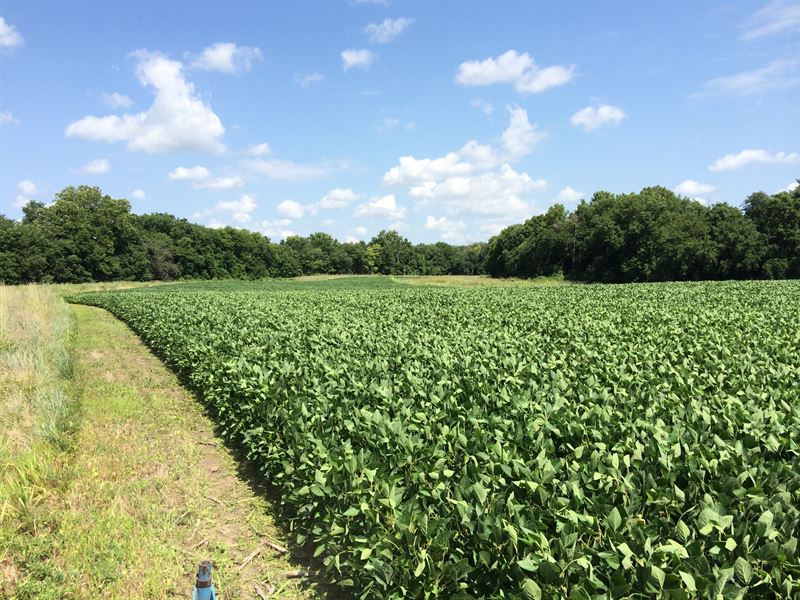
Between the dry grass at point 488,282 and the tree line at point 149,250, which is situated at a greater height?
the tree line at point 149,250

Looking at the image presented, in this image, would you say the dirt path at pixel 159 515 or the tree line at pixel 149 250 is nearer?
the dirt path at pixel 159 515

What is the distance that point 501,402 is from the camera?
4766 mm

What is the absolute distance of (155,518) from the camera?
15.7ft

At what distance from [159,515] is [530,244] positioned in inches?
3446

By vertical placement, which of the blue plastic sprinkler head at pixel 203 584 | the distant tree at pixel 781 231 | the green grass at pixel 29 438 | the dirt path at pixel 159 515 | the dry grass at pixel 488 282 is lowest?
the dirt path at pixel 159 515

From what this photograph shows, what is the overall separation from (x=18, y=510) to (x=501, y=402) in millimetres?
4849

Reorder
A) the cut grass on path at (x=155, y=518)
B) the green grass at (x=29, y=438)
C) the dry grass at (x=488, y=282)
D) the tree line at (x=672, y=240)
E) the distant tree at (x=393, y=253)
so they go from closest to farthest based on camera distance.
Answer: the cut grass on path at (x=155, y=518)
the green grass at (x=29, y=438)
the tree line at (x=672, y=240)
the dry grass at (x=488, y=282)
the distant tree at (x=393, y=253)

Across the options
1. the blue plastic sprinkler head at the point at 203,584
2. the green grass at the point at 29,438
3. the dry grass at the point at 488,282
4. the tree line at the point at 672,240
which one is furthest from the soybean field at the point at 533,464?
the tree line at the point at 672,240

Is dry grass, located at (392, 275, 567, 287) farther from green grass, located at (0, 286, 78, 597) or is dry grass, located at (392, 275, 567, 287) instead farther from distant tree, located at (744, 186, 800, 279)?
green grass, located at (0, 286, 78, 597)

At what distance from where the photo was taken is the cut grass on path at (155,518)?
152 inches

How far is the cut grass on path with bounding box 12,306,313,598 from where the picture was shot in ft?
12.6

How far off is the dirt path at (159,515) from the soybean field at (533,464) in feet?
1.43

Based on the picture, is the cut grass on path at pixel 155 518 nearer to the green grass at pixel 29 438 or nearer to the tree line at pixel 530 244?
the green grass at pixel 29 438

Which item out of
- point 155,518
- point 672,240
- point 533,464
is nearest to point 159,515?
point 155,518
